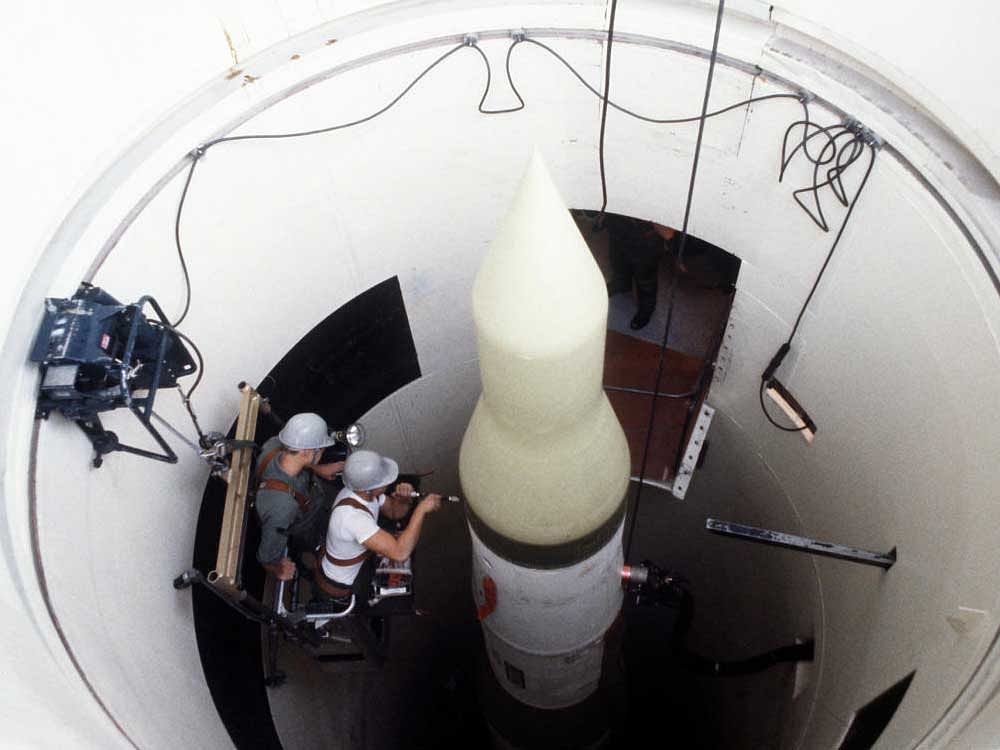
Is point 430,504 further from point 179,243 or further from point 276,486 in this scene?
point 179,243

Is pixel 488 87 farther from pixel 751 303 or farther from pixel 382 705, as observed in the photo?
pixel 382 705

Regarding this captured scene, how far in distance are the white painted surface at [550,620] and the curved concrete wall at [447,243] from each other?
4.54 ft

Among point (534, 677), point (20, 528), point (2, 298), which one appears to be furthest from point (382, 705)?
Answer: point (2, 298)

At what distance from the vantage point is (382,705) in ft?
20.5

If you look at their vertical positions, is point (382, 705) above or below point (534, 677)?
below

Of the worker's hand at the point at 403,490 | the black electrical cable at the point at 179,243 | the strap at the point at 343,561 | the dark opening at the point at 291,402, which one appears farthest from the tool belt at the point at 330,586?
the black electrical cable at the point at 179,243

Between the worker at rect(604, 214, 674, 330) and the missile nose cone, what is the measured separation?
2.92m

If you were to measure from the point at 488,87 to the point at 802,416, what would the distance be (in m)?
2.84

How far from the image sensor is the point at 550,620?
159 inches

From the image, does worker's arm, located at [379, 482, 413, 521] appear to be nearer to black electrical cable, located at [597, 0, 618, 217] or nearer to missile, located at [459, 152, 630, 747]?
missile, located at [459, 152, 630, 747]

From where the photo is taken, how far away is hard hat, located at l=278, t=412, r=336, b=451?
4.20 meters

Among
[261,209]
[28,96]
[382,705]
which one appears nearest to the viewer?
[28,96]

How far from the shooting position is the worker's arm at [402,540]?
4207 millimetres

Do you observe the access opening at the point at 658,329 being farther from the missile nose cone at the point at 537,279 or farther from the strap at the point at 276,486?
the missile nose cone at the point at 537,279
